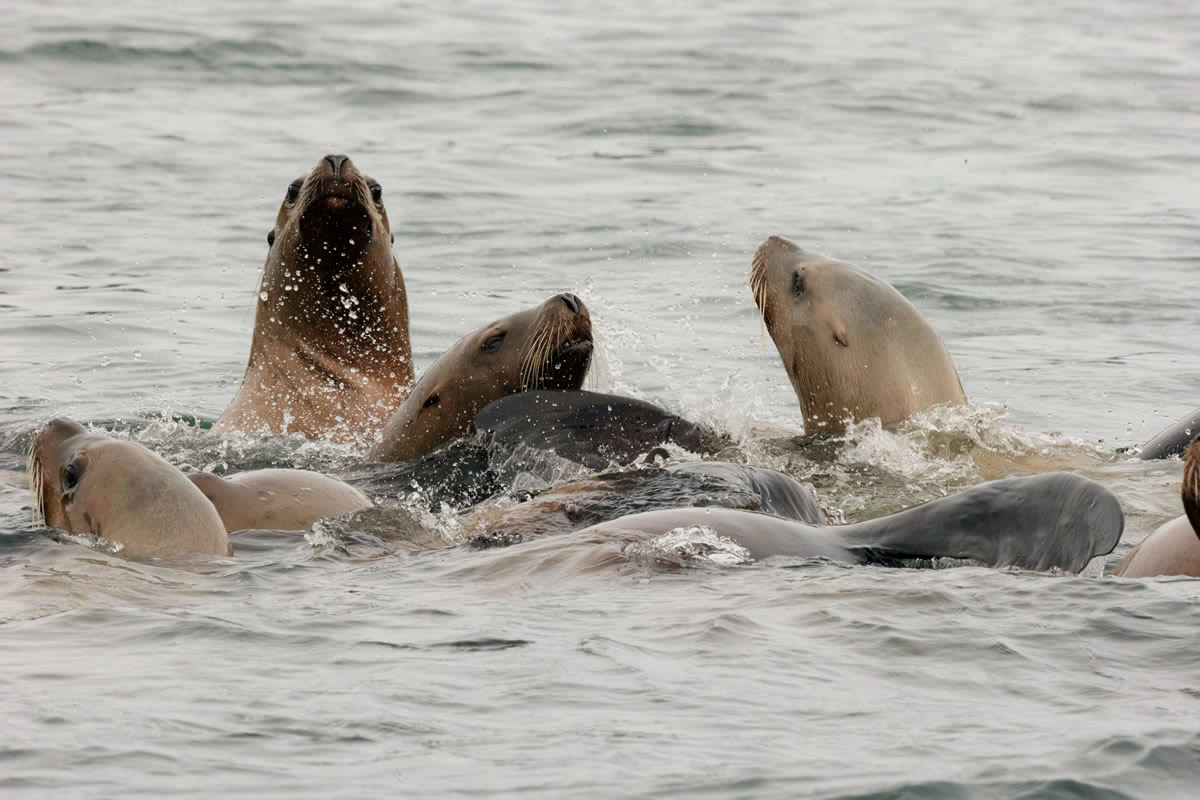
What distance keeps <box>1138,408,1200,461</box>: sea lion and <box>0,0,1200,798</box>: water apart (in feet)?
1.03

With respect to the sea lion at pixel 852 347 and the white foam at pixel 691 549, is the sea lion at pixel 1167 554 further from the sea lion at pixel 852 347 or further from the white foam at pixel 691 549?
the sea lion at pixel 852 347

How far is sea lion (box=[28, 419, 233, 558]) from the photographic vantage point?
19.1ft

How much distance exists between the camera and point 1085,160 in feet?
58.6

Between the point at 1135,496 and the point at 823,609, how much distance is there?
101 inches

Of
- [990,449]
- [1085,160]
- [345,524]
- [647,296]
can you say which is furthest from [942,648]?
[1085,160]

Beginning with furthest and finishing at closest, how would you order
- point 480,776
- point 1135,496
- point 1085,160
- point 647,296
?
point 1085,160 → point 647,296 → point 1135,496 → point 480,776

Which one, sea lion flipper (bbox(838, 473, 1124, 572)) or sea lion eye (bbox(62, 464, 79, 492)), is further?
sea lion eye (bbox(62, 464, 79, 492))

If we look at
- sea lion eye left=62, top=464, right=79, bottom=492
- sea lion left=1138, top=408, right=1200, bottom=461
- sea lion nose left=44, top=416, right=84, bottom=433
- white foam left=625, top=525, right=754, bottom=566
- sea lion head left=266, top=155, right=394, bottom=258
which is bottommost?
sea lion left=1138, top=408, right=1200, bottom=461

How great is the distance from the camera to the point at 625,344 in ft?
38.6

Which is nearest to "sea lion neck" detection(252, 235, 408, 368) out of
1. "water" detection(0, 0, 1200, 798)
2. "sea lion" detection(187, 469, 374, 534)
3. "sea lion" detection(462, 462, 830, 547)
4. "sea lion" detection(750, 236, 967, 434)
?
"water" detection(0, 0, 1200, 798)

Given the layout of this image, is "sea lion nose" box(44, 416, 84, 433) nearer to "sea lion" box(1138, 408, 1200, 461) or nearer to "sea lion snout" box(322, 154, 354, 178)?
"sea lion snout" box(322, 154, 354, 178)

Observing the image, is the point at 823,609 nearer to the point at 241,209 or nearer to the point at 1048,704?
the point at 1048,704

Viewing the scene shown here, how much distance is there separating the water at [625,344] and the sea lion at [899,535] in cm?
11

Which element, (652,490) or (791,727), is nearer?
(791,727)
